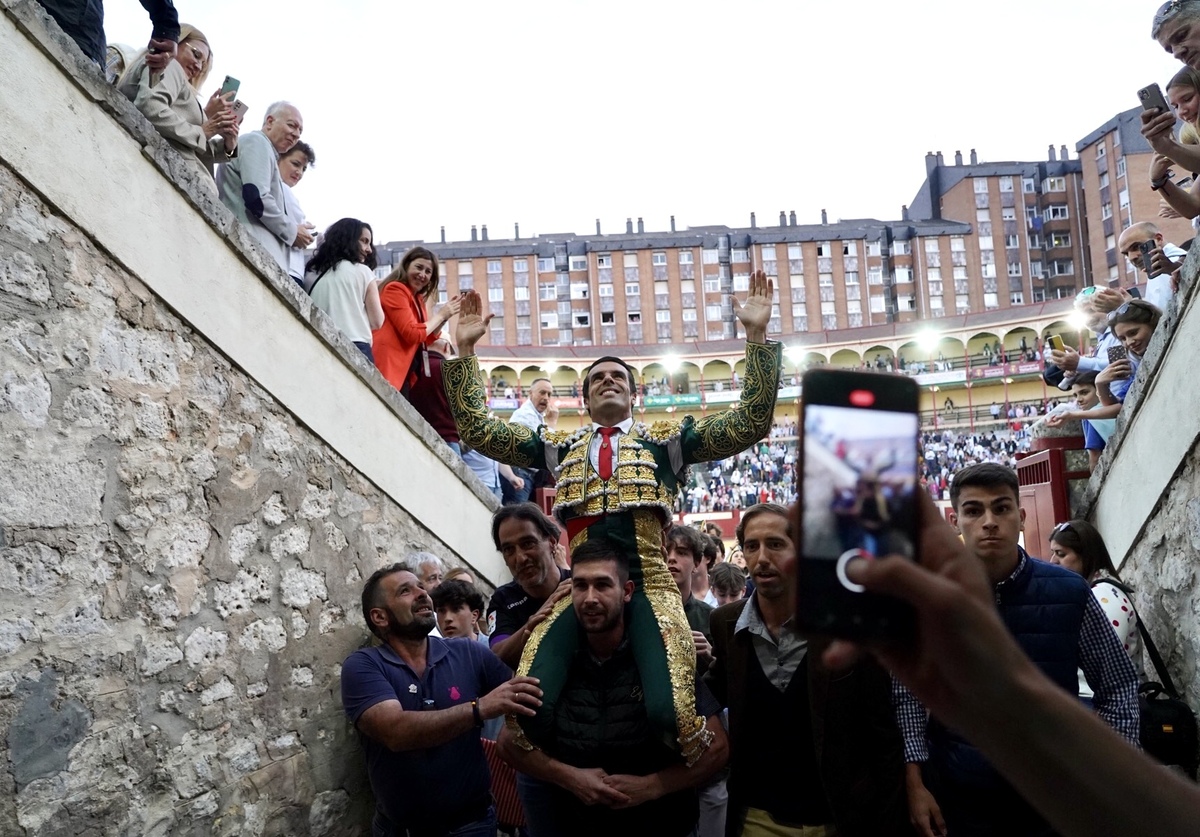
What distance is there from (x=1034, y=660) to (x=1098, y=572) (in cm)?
141

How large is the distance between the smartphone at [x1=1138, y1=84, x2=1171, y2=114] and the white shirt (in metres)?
2.54

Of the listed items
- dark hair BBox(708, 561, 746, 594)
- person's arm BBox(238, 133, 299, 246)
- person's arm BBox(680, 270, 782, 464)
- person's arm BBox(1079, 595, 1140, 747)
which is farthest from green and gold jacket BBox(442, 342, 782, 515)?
person's arm BBox(238, 133, 299, 246)

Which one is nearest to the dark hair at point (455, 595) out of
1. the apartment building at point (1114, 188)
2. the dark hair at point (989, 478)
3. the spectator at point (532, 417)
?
the dark hair at point (989, 478)

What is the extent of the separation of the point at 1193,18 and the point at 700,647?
10.6ft

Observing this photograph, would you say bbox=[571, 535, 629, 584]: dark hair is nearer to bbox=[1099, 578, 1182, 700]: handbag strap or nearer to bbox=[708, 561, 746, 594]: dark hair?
bbox=[1099, 578, 1182, 700]: handbag strap

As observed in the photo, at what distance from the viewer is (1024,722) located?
2.68 feet

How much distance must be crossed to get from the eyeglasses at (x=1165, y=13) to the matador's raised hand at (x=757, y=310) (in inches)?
80.5

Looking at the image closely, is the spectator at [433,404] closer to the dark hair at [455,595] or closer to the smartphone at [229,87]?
the dark hair at [455,595]

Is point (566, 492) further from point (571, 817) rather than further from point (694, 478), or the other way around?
point (694, 478)

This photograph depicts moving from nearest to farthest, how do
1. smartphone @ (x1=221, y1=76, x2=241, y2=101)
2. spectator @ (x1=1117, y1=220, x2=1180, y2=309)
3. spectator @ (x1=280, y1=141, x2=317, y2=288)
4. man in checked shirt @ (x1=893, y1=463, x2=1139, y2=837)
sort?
1. man in checked shirt @ (x1=893, y1=463, x2=1139, y2=837)
2. smartphone @ (x1=221, y1=76, x2=241, y2=101)
3. spectator @ (x1=1117, y1=220, x2=1180, y2=309)
4. spectator @ (x1=280, y1=141, x2=317, y2=288)

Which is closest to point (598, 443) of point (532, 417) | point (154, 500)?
point (154, 500)

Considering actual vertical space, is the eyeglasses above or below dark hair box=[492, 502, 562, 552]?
above

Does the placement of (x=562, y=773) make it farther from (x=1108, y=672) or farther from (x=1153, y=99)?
(x=1153, y=99)

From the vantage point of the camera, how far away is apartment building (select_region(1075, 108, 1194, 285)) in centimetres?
5328
